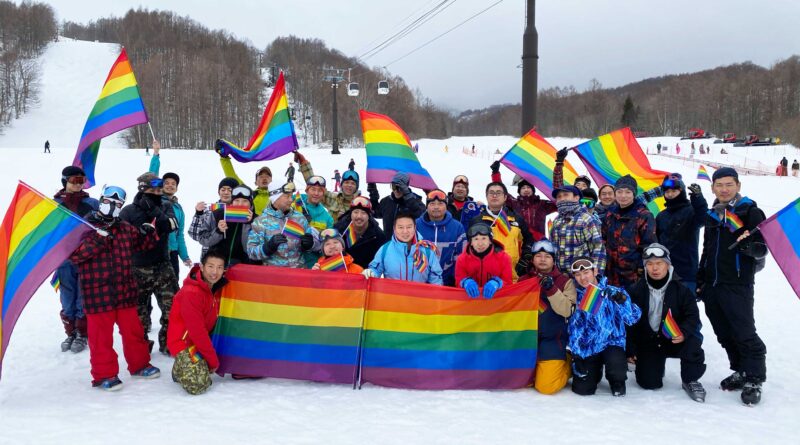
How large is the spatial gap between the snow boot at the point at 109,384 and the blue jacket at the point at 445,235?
120 inches

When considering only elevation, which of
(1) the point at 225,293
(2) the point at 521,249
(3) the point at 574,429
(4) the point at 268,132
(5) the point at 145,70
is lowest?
(3) the point at 574,429

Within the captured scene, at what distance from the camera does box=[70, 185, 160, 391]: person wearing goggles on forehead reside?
4.43 m

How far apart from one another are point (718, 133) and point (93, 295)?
3809 inches

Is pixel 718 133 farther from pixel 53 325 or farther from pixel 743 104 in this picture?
pixel 53 325

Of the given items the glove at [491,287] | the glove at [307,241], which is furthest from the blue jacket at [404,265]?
the glove at [307,241]

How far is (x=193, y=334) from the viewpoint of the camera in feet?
14.5

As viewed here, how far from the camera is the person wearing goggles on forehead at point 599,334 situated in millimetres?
4430

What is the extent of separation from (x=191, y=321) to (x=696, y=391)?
4.29 metres

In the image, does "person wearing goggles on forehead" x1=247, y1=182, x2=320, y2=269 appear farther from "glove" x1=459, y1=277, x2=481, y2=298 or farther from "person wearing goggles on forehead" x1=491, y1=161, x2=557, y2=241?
"person wearing goggles on forehead" x1=491, y1=161, x2=557, y2=241

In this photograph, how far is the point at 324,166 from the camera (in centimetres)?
3045

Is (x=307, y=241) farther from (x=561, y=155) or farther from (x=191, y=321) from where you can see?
(x=561, y=155)

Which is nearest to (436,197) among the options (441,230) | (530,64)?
(441,230)

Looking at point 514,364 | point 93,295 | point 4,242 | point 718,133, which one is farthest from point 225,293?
point 718,133

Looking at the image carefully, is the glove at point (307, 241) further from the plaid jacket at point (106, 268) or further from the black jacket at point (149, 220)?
the plaid jacket at point (106, 268)
